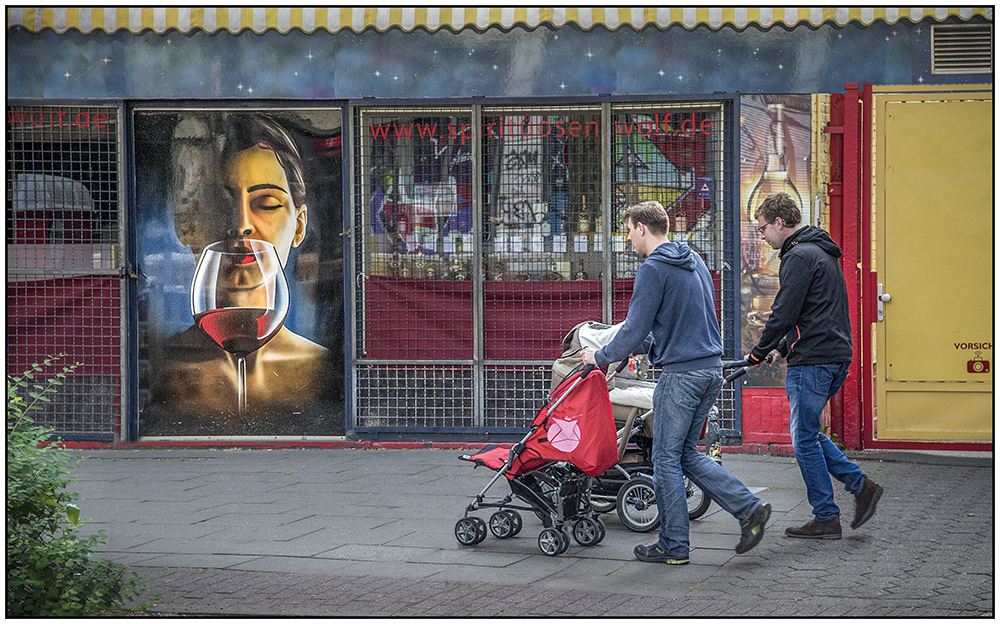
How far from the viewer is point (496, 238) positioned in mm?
9773

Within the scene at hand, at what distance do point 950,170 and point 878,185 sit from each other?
0.59 meters

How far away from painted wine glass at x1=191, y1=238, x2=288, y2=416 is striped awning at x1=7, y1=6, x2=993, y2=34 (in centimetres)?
202

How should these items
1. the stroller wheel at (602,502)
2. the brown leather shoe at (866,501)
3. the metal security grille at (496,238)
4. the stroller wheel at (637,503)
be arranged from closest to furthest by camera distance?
the brown leather shoe at (866,501), the stroller wheel at (637,503), the stroller wheel at (602,502), the metal security grille at (496,238)

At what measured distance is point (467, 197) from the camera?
976 centimetres

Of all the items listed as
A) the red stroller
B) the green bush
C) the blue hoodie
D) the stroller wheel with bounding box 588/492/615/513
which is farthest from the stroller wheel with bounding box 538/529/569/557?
the green bush

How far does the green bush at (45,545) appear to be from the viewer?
439 centimetres

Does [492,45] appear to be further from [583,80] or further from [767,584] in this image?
[767,584]

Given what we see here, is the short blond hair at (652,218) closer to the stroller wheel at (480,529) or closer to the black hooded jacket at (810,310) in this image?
the black hooded jacket at (810,310)

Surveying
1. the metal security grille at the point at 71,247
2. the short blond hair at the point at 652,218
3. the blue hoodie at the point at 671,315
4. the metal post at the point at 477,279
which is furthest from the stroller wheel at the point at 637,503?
the metal security grille at the point at 71,247

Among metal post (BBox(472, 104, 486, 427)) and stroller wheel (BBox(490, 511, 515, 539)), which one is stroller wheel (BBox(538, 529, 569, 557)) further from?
metal post (BBox(472, 104, 486, 427))

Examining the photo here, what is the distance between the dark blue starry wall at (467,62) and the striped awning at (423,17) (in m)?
0.08

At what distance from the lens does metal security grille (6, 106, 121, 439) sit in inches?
387

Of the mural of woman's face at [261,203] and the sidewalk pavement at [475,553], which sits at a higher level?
the mural of woman's face at [261,203]

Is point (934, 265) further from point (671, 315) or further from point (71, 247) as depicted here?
point (71, 247)
